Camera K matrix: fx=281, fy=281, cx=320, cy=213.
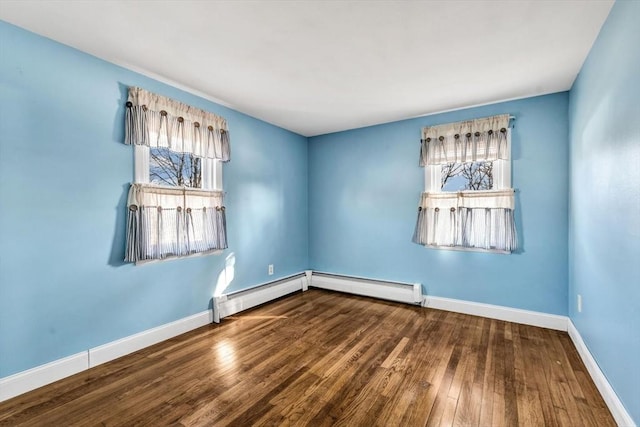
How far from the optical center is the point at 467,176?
11.2 ft

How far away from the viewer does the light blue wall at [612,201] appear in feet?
4.58

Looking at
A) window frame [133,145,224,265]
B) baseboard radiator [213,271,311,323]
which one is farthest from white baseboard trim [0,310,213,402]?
window frame [133,145,224,265]

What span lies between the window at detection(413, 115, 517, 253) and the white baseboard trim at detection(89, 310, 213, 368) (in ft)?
8.99

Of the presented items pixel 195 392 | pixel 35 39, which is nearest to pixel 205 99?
pixel 35 39

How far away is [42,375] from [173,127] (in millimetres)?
2171

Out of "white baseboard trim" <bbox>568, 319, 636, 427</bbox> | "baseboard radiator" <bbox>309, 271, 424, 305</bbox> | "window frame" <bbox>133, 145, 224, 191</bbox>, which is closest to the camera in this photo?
"white baseboard trim" <bbox>568, 319, 636, 427</bbox>

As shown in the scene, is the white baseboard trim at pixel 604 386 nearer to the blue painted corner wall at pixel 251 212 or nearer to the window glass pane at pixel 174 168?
the blue painted corner wall at pixel 251 212

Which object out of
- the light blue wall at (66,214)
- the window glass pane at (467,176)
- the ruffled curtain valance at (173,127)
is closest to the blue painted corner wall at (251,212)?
the light blue wall at (66,214)

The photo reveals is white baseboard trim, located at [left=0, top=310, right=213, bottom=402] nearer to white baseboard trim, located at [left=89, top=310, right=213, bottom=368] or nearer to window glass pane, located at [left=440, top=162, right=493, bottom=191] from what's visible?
white baseboard trim, located at [left=89, top=310, right=213, bottom=368]

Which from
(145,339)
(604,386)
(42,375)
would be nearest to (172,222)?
(145,339)

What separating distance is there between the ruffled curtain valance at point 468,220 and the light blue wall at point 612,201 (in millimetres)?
693

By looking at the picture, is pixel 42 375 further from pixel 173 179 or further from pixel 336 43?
pixel 336 43

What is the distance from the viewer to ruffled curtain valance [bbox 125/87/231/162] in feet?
8.01

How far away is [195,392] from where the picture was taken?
1.92 meters
